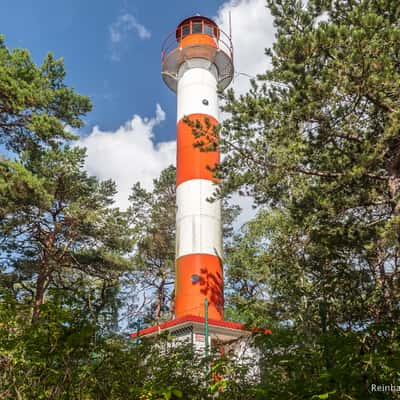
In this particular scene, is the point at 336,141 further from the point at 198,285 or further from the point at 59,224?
the point at 59,224

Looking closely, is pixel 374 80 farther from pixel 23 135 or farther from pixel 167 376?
pixel 23 135

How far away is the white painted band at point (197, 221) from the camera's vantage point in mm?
12242

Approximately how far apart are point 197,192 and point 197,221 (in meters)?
0.95

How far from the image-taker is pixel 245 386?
11.5ft

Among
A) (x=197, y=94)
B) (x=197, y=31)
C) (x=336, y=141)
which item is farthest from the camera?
(x=197, y=31)

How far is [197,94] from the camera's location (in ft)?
47.9

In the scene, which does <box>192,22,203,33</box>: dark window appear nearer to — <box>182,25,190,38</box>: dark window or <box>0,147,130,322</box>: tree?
<box>182,25,190,38</box>: dark window

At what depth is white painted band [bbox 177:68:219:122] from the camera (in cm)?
1434

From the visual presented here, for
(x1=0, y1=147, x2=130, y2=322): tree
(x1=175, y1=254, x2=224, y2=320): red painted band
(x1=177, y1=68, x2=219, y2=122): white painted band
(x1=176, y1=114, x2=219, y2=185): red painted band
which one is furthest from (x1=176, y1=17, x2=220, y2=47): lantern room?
(x1=175, y1=254, x2=224, y2=320): red painted band

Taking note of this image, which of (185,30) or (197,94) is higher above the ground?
(185,30)

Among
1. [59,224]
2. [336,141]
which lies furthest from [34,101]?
[336,141]

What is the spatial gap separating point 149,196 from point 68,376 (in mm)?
20770

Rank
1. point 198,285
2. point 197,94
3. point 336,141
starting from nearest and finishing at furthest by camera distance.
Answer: point 336,141, point 198,285, point 197,94

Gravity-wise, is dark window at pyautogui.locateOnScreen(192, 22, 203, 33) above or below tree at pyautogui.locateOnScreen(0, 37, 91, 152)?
above
